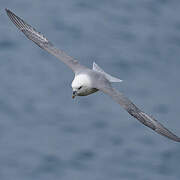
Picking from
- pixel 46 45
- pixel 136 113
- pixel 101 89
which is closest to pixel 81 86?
pixel 101 89

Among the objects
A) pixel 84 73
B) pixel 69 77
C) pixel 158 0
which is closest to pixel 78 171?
pixel 69 77

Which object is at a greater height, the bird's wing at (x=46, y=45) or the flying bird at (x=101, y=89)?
the bird's wing at (x=46, y=45)

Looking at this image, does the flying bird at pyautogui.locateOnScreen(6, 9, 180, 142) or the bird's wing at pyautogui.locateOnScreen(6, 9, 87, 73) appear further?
the bird's wing at pyautogui.locateOnScreen(6, 9, 87, 73)

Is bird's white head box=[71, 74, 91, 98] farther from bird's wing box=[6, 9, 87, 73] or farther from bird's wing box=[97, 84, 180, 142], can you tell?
bird's wing box=[6, 9, 87, 73]

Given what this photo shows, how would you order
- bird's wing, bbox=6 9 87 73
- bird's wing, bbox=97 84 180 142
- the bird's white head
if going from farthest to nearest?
bird's wing, bbox=6 9 87 73 → the bird's white head → bird's wing, bbox=97 84 180 142

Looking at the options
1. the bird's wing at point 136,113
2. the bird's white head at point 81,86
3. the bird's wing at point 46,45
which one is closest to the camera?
the bird's wing at point 136,113

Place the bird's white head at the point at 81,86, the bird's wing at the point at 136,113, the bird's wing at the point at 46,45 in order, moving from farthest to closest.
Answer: the bird's wing at the point at 46,45 < the bird's white head at the point at 81,86 < the bird's wing at the point at 136,113

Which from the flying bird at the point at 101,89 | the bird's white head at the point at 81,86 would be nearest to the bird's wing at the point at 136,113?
the flying bird at the point at 101,89

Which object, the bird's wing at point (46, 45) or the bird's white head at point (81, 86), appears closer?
the bird's white head at point (81, 86)

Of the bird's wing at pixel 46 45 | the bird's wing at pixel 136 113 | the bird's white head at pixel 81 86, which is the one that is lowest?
the bird's wing at pixel 136 113

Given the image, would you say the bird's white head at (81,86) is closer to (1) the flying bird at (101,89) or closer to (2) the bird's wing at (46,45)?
(1) the flying bird at (101,89)

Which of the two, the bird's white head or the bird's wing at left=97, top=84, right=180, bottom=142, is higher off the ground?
the bird's white head

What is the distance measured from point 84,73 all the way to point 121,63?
10.1 m

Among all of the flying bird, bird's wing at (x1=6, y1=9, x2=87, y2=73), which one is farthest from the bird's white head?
bird's wing at (x1=6, y1=9, x2=87, y2=73)
